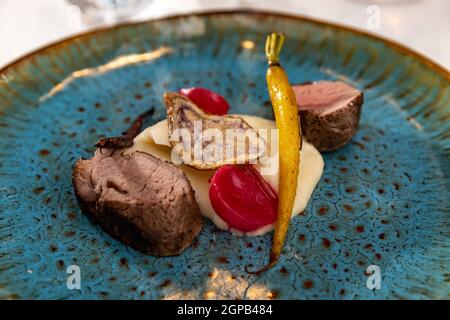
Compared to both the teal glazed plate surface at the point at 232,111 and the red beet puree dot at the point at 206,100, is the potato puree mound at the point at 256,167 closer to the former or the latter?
the teal glazed plate surface at the point at 232,111

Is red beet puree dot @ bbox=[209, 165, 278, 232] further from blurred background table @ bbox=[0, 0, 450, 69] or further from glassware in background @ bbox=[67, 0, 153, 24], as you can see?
glassware in background @ bbox=[67, 0, 153, 24]

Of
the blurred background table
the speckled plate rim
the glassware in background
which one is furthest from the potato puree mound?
the glassware in background

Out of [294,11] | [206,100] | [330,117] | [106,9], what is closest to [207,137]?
[206,100]

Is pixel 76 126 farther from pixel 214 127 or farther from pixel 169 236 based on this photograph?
pixel 169 236

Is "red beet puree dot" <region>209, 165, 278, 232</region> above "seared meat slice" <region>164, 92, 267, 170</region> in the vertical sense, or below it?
below

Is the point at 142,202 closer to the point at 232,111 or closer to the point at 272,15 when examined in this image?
the point at 232,111

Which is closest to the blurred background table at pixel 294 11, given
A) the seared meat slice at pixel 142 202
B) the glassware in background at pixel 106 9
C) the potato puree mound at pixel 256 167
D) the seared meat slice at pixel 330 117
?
the glassware in background at pixel 106 9

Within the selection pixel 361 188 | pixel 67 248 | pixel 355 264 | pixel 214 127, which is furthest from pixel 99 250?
pixel 361 188

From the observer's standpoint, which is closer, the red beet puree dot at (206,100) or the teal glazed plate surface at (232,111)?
the teal glazed plate surface at (232,111)
